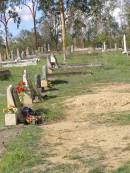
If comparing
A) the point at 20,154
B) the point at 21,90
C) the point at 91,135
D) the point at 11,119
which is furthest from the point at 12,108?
the point at 20,154

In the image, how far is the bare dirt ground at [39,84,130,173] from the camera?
7.87 m

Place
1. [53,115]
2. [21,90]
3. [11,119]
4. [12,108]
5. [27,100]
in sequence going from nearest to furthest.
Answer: [11,119]
[12,108]
[53,115]
[21,90]
[27,100]

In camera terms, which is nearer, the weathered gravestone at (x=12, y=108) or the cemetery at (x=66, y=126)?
the cemetery at (x=66, y=126)

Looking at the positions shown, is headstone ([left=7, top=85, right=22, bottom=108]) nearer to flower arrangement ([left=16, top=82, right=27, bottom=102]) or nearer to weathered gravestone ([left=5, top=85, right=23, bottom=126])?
weathered gravestone ([left=5, top=85, right=23, bottom=126])

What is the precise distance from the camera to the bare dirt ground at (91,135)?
7871 millimetres

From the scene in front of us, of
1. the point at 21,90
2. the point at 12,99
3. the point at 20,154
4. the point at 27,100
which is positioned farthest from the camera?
the point at 27,100

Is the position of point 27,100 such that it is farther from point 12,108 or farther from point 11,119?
point 11,119

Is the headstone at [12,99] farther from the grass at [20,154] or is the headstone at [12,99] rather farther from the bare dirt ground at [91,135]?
the grass at [20,154]

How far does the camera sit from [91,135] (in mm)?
9906

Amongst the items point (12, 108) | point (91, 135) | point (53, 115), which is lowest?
point (53, 115)

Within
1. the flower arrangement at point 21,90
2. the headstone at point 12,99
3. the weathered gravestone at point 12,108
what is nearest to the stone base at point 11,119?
the weathered gravestone at point 12,108

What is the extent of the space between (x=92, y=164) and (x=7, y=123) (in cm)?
457

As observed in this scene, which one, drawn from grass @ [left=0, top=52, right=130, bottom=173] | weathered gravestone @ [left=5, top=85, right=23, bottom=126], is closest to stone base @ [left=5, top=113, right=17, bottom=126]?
weathered gravestone @ [left=5, top=85, right=23, bottom=126]

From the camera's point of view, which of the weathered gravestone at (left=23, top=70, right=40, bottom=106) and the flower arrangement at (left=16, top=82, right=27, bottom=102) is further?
the weathered gravestone at (left=23, top=70, right=40, bottom=106)
